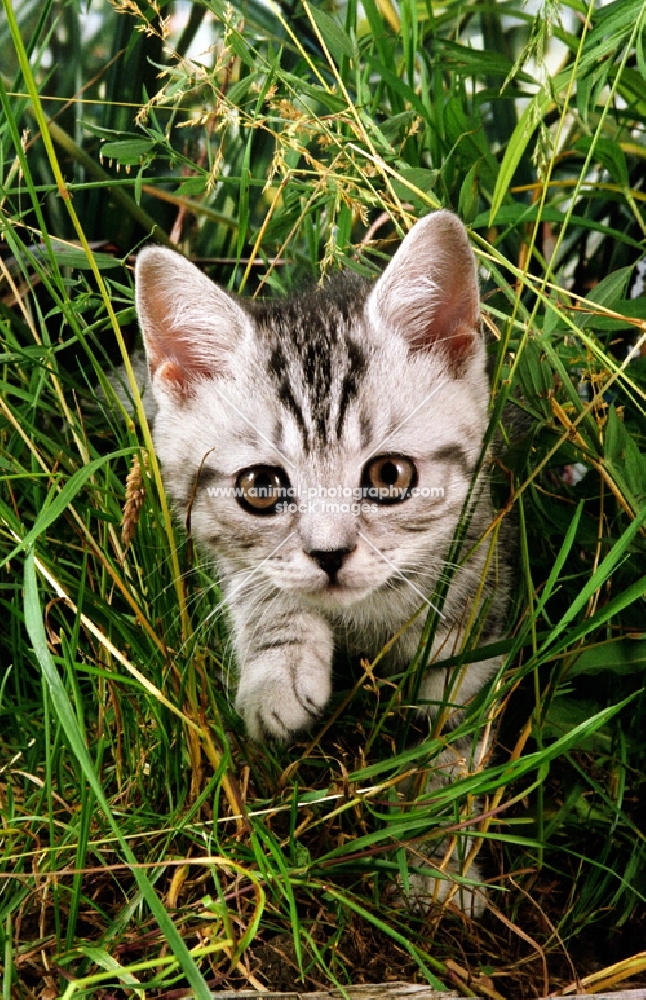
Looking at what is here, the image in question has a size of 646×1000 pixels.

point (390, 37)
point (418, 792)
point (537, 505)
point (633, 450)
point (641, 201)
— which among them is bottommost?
point (418, 792)

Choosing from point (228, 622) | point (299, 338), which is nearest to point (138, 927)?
point (228, 622)

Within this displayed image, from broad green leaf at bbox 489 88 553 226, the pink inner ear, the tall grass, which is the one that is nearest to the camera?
the tall grass

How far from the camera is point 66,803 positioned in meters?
1.04

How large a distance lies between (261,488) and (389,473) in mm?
143

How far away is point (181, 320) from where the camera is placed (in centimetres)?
109

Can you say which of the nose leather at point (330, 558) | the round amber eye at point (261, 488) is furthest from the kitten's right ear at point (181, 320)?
the nose leather at point (330, 558)

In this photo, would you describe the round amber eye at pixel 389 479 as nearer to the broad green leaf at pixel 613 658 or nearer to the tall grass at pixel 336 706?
the tall grass at pixel 336 706

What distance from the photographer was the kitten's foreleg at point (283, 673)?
104 centimetres

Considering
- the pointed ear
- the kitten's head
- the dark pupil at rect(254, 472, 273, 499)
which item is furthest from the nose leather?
the pointed ear

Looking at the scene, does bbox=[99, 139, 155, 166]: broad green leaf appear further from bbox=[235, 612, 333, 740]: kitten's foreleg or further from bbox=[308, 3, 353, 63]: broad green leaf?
bbox=[235, 612, 333, 740]: kitten's foreleg

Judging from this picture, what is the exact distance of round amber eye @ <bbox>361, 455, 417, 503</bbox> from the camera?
1.01m

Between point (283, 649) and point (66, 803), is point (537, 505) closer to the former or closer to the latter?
point (283, 649)

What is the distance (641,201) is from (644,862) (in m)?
1.11

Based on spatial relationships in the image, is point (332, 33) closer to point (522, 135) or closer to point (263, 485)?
point (522, 135)
